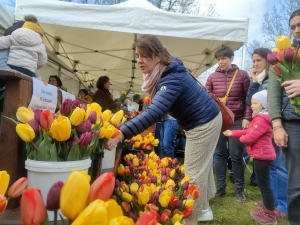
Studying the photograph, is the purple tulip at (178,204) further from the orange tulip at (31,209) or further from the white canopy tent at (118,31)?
the white canopy tent at (118,31)

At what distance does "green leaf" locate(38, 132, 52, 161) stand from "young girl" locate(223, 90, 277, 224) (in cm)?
194

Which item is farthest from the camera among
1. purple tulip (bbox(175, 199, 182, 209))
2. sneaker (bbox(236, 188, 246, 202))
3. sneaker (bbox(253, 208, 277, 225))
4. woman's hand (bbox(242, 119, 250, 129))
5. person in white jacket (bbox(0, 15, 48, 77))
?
sneaker (bbox(236, 188, 246, 202))

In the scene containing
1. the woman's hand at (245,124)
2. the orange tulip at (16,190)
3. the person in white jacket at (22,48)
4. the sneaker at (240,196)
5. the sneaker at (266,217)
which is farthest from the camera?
the sneaker at (240,196)

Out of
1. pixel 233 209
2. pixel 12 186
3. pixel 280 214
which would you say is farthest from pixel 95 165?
pixel 280 214

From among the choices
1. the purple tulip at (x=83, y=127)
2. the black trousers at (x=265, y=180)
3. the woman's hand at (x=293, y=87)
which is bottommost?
the black trousers at (x=265, y=180)

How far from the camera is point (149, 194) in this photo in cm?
99

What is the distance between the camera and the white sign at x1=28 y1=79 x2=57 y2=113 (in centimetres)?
95

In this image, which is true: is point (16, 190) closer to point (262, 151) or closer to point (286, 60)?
point (286, 60)

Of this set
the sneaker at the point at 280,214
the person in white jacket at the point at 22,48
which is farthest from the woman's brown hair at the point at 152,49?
the sneaker at the point at 280,214

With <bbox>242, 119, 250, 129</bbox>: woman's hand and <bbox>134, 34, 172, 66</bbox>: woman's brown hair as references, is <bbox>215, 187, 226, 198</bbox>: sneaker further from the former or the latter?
<bbox>134, 34, 172, 66</bbox>: woman's brown hair

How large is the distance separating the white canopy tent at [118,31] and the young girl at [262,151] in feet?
4.96

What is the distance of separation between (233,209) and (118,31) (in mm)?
2468

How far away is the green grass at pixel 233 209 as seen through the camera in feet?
8.36

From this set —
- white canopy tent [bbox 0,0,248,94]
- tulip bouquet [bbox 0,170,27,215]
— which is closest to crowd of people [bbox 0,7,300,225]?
tulip bouquet [bbox 0,170,27,215]
